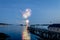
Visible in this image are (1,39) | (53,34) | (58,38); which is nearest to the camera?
(58,38)

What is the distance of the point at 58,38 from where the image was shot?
173 ft

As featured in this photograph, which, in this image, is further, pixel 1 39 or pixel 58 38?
pixel 1 39

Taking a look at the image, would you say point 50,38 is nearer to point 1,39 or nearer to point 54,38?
point 54,38

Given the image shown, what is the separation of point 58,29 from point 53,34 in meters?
14.1

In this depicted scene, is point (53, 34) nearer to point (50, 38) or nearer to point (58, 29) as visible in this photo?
point (50, 38)

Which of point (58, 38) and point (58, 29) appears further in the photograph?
point (58, 29)

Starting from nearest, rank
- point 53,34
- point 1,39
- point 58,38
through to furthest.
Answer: point 58,38
point 53,34
point 1,39

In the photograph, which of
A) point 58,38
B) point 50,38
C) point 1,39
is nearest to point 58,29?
point 50,38

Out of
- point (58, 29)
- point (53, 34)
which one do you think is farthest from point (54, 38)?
point (58, 29)

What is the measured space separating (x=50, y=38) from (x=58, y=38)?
24.9 feet

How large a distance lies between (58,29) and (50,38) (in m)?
12.2

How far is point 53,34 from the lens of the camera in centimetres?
5762

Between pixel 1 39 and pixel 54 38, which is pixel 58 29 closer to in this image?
pixel 54 38

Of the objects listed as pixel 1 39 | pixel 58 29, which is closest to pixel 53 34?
pixel 58 29
